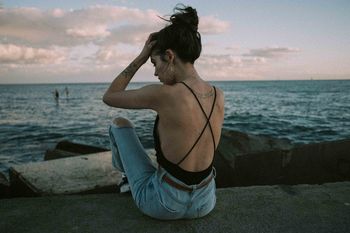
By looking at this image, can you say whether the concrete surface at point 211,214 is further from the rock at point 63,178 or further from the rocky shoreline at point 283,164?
the rocky shoreline at point 283,164

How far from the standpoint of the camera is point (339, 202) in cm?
321

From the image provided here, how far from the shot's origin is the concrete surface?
8.49ft

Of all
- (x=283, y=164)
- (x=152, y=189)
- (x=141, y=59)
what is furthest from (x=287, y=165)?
(x=141, y=59)

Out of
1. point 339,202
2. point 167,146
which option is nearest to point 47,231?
point 167,146

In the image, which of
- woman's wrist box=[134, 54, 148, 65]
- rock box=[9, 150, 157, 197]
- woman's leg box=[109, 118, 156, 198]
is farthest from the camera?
rock box=[9, 150, 157, 197]

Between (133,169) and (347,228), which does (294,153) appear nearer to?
(347,228)

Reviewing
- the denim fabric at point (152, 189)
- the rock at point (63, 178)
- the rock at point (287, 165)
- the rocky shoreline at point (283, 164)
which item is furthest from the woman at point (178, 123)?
the rock at point (287, 165)

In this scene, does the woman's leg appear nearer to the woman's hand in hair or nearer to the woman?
the woman

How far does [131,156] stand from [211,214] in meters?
0.88

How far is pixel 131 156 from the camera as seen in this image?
2746 mm

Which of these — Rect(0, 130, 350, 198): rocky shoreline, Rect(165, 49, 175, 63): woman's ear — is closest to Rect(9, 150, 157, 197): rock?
Rect(0, 130, 350, 198): rocky shoreline

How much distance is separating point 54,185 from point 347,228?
287 cm

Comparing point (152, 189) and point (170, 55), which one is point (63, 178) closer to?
point (152, 189)

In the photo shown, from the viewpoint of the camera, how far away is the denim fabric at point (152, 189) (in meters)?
2.46
